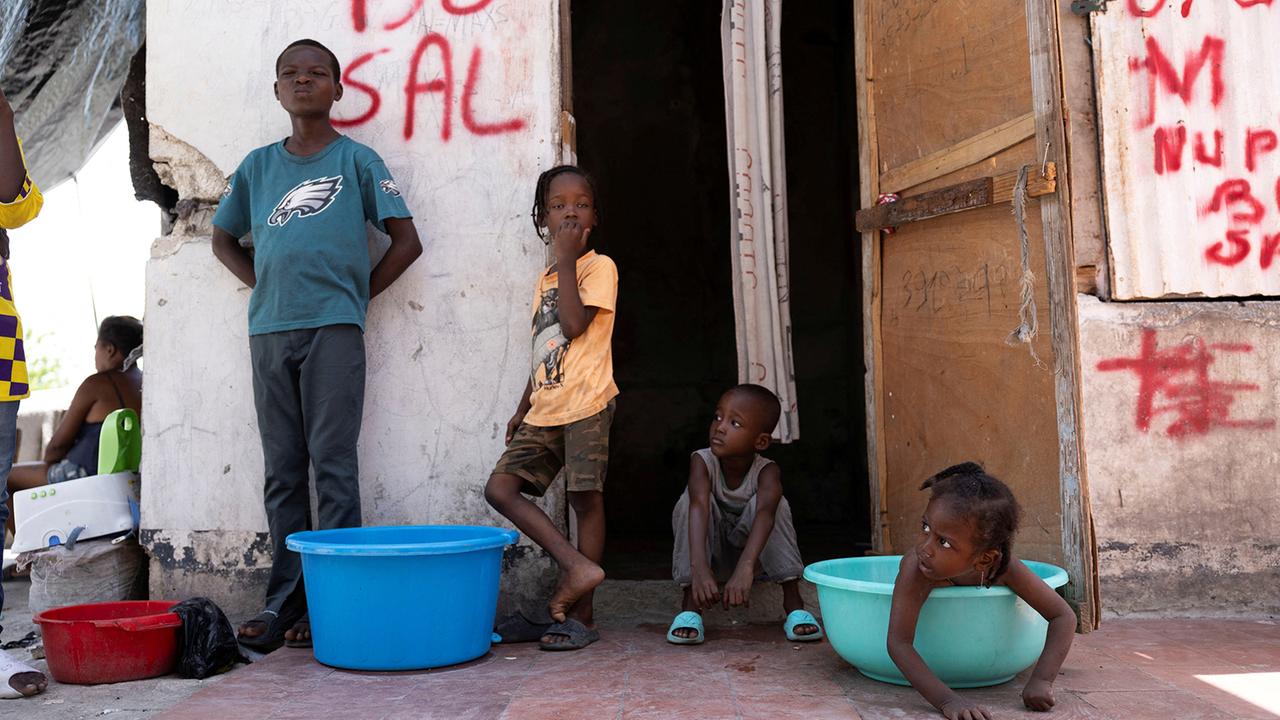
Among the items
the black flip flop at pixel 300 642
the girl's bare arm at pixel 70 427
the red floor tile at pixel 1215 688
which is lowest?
the red floor tile at pixel 1215 688

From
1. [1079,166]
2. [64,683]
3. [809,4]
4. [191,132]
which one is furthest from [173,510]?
[809,4]

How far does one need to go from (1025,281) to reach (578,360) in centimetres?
141

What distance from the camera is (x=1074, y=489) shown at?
3070 mm

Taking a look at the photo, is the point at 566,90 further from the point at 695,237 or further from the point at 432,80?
the point at 695,237

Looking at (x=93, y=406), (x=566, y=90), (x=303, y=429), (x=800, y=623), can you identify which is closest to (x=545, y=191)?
(x=566, y=90)

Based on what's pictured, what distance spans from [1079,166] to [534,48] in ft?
6.67

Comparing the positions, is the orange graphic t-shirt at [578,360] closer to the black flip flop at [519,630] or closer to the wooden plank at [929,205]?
the black flip flop at [519,630]

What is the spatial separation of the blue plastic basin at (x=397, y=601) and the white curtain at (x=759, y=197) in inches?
50.9

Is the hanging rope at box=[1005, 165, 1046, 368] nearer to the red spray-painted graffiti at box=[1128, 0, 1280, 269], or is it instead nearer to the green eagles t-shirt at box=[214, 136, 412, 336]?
the red spray-painted graffiti at box=[1128, 0, 1280, 269]

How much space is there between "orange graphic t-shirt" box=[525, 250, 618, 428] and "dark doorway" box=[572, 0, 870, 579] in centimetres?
287

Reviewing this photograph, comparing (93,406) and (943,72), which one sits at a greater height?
(943,72)

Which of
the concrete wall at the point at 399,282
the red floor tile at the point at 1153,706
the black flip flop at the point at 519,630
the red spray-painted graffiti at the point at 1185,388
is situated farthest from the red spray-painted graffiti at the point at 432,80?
the red floor tile at the point at 1153,706

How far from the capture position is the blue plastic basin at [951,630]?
2645 millimetres

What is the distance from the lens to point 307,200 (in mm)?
3531
